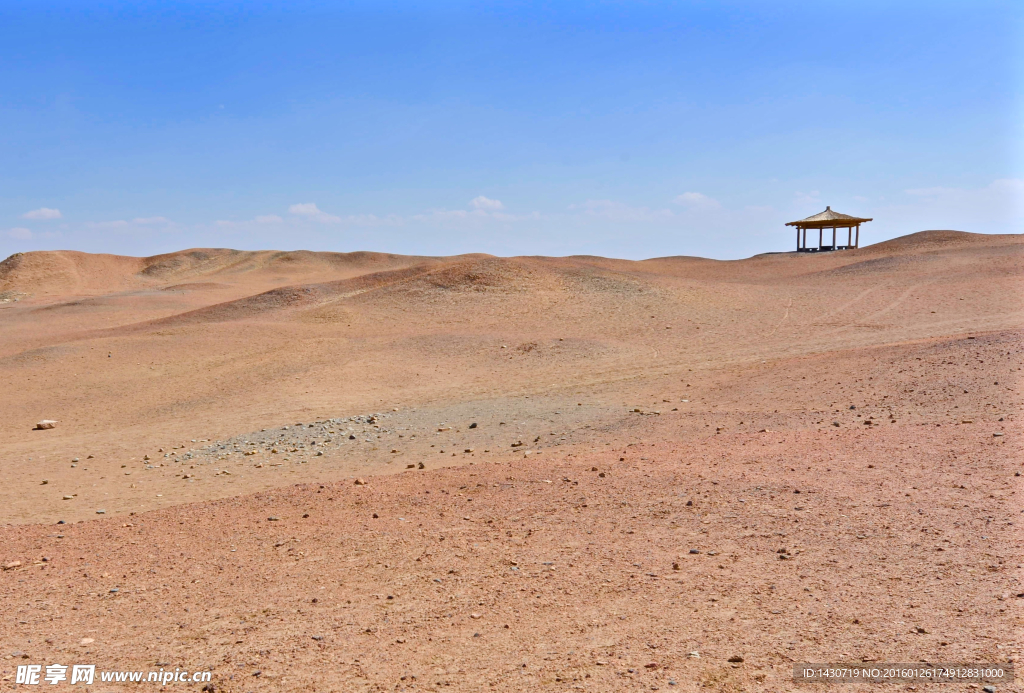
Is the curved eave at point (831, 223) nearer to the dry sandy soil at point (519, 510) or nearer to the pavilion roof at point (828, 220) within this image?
the pavilion roof at point (828, 220)

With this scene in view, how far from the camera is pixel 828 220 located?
40781 millimetres

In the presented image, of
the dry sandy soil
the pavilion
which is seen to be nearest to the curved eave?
the pavilion

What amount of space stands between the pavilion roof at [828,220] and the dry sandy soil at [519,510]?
23261 mm

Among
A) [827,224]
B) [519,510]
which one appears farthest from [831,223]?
[519,510]

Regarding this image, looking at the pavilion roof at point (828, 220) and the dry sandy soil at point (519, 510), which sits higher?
the pavilion roof at point (828, 220)

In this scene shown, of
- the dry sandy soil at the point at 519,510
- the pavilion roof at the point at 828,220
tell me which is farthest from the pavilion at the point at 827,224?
the dry sandy soil at the point at 519,510

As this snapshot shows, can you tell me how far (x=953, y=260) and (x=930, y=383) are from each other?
67.3 ft

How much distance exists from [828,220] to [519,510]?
1512 inches

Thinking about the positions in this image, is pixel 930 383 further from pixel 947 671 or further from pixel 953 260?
pixel 953 260

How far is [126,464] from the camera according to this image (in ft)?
34.5

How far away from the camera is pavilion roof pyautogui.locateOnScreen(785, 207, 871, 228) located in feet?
133

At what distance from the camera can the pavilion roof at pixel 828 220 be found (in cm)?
4050

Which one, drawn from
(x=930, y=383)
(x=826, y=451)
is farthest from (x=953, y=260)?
(x=826, y=451)

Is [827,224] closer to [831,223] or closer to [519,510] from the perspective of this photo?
[831,223]
